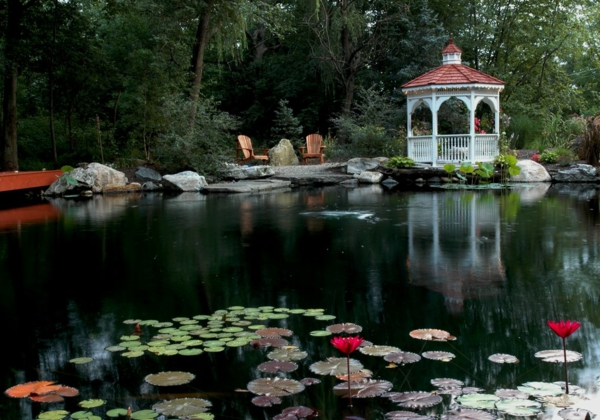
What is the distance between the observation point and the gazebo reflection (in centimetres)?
553

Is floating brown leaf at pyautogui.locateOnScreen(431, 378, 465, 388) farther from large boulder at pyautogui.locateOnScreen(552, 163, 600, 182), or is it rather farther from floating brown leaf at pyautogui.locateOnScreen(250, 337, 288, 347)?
large boulder at pyautogui.locateOnScreen(552, 163, 600, 182)

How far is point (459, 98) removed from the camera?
17812 millimetres

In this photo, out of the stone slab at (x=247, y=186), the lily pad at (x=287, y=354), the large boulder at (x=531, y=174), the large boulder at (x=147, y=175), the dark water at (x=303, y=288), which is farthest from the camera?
the large boulder at (x=147, y=175)

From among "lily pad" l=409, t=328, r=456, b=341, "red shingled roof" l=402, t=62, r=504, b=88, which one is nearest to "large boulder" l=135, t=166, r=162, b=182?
"red shingled roof" l=402, t=62, r=504, b=88

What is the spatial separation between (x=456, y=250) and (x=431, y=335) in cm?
325

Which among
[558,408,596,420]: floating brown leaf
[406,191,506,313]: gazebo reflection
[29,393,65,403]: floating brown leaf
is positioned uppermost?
[406,191,506,313]: gazebo reflection

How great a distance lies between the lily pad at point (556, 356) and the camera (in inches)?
142

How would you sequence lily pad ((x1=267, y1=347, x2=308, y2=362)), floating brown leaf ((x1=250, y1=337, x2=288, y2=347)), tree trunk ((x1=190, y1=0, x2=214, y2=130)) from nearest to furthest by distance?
1. lily pad ((x1=267, y1=347, x2=308, y2=362))
2. floating brown leaf ((x1=250, y1=337, x2=288, y2=347))
3. tree trunk ((x1=190, y1=0, x2=214, y2=130))

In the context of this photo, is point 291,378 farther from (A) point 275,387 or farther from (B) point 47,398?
(B) point 47,398

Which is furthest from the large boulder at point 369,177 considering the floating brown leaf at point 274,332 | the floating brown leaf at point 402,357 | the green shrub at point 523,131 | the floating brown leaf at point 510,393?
the floating brown leaf at point 510,393

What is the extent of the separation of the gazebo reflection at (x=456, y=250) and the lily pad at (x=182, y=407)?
7.18 feet

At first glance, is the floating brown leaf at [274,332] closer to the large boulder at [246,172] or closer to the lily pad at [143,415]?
the lily pad at [143,415]

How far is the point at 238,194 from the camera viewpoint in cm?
1517

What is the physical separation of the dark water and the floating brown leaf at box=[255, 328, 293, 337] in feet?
0.39
